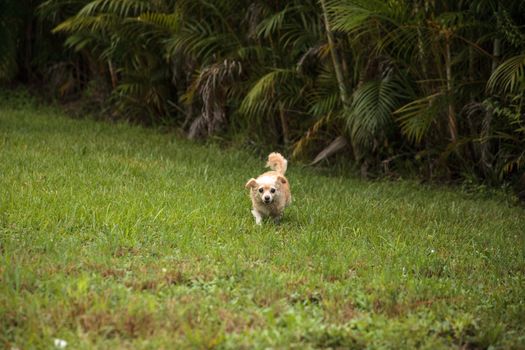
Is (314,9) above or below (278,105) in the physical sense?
above

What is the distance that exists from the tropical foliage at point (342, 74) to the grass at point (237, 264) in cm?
111

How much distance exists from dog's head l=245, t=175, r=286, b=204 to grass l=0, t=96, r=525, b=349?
0.92 feet

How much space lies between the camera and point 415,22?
955 centimetres

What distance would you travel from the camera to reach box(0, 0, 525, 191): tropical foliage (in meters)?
9.63

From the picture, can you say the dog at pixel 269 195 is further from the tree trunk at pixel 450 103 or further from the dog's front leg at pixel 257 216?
the tree trunk at pixel 450 103

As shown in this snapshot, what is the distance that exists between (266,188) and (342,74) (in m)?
4.24

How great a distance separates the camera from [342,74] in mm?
10930

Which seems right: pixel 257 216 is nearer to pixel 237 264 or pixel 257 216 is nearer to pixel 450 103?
pixel 237 264

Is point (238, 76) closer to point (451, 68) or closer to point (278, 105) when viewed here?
point (278, 105)

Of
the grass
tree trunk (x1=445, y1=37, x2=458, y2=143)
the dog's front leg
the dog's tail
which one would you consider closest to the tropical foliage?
tree trunk (x1=445, y1=37, x2=458, y2=143)

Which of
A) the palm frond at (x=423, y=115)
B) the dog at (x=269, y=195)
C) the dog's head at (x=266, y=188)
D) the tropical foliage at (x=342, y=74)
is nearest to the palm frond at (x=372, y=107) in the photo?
the tropical foliage at (x=342, y=74)

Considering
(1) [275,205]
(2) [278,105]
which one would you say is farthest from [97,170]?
(2) [278,105]

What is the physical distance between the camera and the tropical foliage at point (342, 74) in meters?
9.63

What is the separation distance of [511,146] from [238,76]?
4.64 m
